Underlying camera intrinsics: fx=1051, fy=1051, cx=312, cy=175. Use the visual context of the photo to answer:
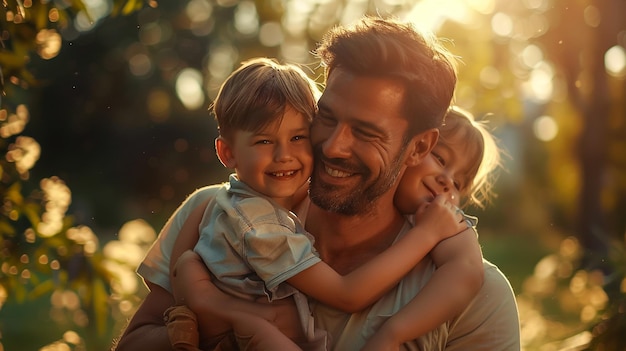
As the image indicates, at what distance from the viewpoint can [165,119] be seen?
14773 mm

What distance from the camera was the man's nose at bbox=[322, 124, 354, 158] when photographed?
141 inches

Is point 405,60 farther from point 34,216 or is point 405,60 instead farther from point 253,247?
point 34,216

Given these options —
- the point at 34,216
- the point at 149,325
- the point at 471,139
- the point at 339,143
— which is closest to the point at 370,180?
the point at 339,143

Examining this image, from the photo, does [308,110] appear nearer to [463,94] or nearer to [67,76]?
[463,94]

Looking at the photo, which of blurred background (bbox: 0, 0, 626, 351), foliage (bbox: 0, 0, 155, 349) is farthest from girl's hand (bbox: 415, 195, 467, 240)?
foliage (bbox: 0, 0, 155, 349)

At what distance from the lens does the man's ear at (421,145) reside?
3.87 m

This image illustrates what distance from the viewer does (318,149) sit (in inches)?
142

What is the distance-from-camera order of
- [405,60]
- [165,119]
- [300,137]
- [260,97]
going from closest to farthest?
[260,97] → [300,137] → [405,60] → [165,119]

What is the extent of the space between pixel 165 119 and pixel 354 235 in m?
11.2

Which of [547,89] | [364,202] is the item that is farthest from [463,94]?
[547,89]

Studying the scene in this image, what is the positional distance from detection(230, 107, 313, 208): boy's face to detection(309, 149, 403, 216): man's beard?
100mm

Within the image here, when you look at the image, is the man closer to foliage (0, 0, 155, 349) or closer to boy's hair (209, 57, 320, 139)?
boy's hair (209, 57, 320, 139)

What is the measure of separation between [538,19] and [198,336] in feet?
55.9

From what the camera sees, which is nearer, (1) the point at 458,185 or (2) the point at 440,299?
(2) the point at 440,299
